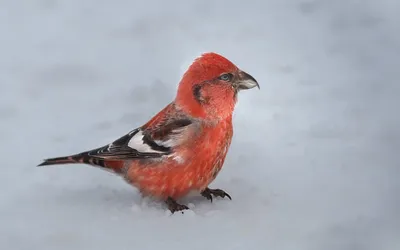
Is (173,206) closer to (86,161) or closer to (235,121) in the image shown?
(86,161)

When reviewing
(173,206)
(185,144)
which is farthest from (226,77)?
(173,206)

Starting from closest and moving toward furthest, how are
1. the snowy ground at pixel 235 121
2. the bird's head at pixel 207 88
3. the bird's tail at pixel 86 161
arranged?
the snowy ground at pixel 235 121
the bird's head at pixel 207 88
the bird's tail at pixel 86 161

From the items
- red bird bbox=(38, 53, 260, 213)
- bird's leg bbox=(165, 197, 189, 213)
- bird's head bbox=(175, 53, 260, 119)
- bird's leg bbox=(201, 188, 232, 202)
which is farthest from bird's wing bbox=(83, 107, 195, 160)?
bird's leg bbox=(201, 188, 232, 202)

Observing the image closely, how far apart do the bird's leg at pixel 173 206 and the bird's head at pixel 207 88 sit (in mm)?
523

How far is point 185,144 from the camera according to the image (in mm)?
5199

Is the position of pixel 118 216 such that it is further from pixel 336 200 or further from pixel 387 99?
pixel 387 99

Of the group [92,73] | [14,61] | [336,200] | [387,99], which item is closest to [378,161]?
[336,200]

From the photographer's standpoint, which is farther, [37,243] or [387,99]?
[387,99]

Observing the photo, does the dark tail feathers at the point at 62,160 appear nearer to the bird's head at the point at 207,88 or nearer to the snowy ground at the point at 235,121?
the snowy ground at the point at 235,121

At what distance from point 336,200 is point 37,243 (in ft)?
5.61

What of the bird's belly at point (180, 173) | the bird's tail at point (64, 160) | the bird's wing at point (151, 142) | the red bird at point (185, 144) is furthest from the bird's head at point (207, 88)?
the bird's tail at point (64, 160)

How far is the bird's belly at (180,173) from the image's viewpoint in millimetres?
5207

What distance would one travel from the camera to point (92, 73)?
726cm

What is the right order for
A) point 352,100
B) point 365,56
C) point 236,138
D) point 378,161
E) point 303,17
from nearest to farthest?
1. point 378,161
2. point 236,138
3. point 352,100
4. point 365,56
5. point 303,17
